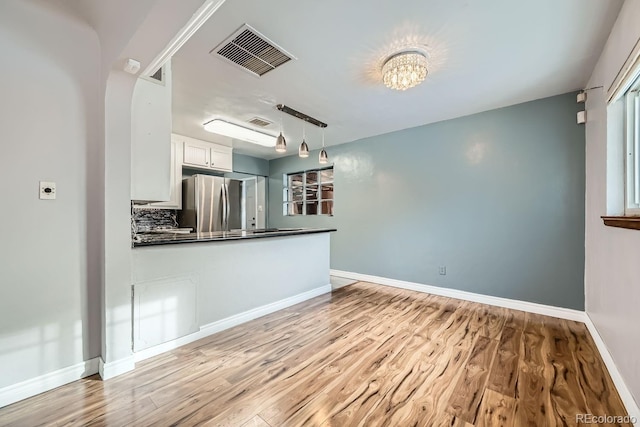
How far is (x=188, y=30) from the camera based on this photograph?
1332 millimetres

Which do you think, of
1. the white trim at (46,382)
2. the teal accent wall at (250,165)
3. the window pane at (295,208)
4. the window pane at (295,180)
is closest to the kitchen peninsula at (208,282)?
the white trim at (46,382)

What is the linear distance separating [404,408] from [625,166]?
231 centimetres

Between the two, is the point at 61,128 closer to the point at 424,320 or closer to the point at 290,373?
the point at 290,373

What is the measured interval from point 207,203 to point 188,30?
3497 mm

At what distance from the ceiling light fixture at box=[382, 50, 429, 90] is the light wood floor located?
228cm

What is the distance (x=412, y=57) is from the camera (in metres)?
2.09

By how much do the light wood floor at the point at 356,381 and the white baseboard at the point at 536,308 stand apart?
0.07 m

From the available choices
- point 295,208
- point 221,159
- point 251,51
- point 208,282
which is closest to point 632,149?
point 251,51

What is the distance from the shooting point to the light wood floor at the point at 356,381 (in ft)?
4.74

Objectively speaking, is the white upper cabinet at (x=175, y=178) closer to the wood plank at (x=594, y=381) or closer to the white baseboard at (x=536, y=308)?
the white baseboard at (x=536, y=308)

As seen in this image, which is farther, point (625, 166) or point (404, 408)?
point (625, 166)

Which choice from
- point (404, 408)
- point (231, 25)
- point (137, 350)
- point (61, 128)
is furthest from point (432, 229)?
point (61, 128)

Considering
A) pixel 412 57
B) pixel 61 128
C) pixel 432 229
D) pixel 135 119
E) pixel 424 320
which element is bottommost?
pixel 424 320

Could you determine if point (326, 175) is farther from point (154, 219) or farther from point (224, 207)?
point (154, 219)
